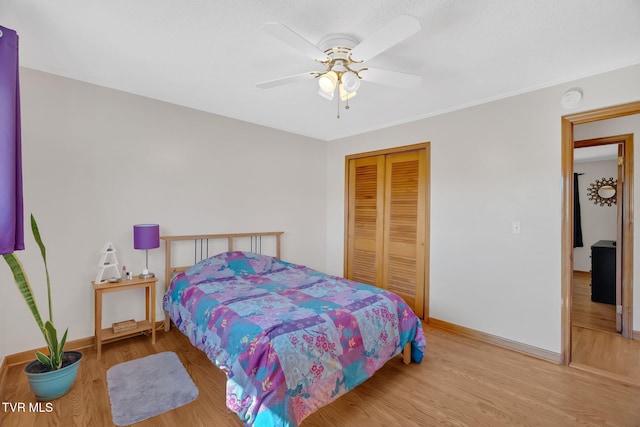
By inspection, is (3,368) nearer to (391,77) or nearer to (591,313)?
(391,77)

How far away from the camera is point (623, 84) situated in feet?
7.71

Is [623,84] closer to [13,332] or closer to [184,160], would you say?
[184,160]

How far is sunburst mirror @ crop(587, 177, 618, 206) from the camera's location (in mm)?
5475

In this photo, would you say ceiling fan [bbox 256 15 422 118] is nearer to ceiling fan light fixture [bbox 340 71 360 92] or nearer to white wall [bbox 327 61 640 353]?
ceiling fan light fixture [bbox 340 71 360 92]

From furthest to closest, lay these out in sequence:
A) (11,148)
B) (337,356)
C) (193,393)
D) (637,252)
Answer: (637,252)
(193,393)
(337,356)
(11,148)

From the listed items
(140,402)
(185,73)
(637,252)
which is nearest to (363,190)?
(185,73)

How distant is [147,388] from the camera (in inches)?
86.0

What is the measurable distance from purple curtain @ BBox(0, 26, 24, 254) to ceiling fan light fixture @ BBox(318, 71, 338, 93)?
5.62 feet

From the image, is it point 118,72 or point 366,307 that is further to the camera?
point 118,72

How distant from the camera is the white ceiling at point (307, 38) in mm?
1696

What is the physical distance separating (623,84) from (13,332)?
5390mm

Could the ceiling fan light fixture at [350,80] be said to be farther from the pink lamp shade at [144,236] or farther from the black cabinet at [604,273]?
the black cabinet at [604,273]

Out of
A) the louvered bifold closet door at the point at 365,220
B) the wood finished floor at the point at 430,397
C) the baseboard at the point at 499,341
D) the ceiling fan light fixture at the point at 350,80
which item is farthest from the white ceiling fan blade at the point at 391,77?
the baseboard at the point at 499,341

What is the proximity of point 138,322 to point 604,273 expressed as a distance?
5927 millimetres
